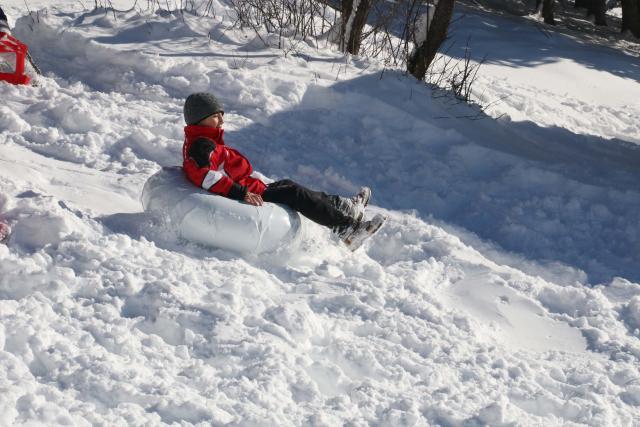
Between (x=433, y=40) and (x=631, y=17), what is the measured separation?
11.5 metres

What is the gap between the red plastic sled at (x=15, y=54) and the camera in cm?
639

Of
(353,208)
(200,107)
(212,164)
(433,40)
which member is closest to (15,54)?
(200,107)

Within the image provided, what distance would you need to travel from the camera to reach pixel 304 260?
4.71 meters

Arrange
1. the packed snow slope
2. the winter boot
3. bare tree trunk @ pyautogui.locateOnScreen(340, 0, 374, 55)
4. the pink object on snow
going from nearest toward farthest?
1. the packed snow slope
2. the pink object on snow
3. the winter boot
4. bare tree trunk @ pyautogui.locateOnScreen(340, 0, 374, 55)

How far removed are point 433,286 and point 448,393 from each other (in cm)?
121

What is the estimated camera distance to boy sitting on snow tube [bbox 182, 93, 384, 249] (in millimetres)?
4602

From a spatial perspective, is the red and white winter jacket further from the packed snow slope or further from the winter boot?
the winter boot

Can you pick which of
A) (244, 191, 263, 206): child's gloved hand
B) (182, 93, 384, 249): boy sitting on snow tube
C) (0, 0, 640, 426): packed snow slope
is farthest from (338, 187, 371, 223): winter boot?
(244, 191, 263, 206): child's gloved hand

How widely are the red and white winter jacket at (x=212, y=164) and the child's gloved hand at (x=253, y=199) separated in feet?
0.08

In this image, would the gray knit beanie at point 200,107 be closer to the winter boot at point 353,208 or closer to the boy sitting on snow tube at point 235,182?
the boy sitting on snow tube at point 235,182

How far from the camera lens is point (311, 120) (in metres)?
6.80

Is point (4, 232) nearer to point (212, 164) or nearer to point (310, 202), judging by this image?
point (212, 164)

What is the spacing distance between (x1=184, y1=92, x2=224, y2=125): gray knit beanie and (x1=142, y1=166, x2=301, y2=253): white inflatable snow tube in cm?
37

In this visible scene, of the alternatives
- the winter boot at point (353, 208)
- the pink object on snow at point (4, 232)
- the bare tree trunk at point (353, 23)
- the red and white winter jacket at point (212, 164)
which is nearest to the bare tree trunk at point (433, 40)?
the bare tree trunk at point (353, 23)
